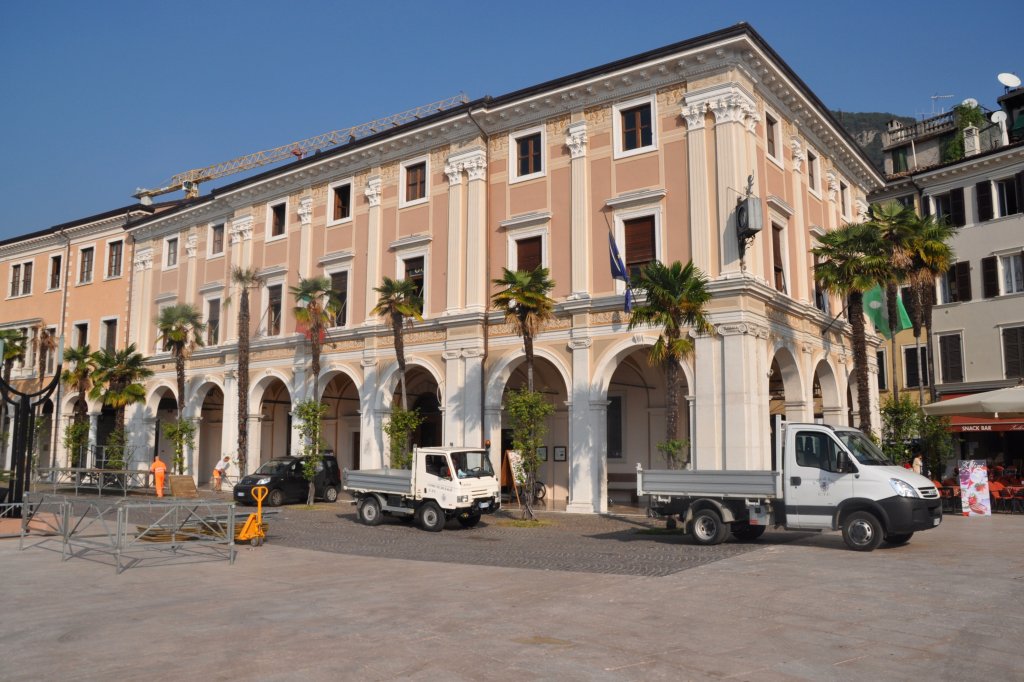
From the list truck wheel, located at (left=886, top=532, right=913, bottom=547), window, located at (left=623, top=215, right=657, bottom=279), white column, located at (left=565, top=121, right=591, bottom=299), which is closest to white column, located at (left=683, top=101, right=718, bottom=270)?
window, located at (left=623, top=215, right=657, bottom=279)

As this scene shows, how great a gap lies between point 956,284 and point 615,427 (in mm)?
17037

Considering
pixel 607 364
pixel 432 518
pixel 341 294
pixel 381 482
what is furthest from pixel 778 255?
pixel 341 294

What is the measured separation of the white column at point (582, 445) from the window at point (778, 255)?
5.99 meters

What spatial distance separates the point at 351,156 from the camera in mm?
30516

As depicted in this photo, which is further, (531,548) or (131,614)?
(531,548)

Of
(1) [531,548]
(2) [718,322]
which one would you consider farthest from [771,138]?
(1) [531,548]

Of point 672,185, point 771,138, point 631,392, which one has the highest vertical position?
point 771,138

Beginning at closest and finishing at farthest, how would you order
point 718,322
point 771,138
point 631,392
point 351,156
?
point 718,322
point 771,138
point 631,392
point 351,156

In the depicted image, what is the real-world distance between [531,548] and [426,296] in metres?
13.6

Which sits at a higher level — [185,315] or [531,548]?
[185,315]

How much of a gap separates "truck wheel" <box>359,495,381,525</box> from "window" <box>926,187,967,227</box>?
26.8 meters

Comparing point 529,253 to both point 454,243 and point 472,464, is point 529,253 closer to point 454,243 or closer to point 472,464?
point 454,243

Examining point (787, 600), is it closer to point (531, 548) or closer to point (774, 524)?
point (774, 524)

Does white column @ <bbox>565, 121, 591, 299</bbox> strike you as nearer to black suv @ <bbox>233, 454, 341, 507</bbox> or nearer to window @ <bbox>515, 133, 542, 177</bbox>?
window @ <bbox>515, 133, 542, 177</bbox>
